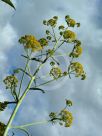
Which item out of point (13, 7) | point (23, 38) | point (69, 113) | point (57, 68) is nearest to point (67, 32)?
point (57, 68)

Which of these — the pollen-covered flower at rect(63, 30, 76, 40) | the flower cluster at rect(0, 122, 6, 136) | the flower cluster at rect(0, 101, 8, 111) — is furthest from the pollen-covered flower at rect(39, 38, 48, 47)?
the flower cluster at rect(0, 122, 6, 136)

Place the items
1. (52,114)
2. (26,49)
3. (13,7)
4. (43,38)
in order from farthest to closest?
(43,38) → (52,114) → (26,49) → (13,7)

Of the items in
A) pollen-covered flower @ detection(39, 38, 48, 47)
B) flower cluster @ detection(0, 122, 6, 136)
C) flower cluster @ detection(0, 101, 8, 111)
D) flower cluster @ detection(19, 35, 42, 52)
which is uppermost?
pollen-covered flower @ detection(39, 38, 48, 47)

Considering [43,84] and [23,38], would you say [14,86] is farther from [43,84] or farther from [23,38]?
[23,38]

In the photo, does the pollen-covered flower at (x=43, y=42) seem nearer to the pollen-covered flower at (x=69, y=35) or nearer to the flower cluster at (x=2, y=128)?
the pollen-covered flower at (x=69, y=35)

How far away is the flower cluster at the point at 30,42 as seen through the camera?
1362 cm

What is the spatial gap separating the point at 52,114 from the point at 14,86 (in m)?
2.24

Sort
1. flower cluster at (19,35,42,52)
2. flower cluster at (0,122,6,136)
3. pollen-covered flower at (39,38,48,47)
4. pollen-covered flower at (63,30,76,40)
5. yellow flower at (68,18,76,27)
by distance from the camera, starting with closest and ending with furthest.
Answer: flower cluster at (19,35,42,52), flower cluster at (0,122,6,136), pollen-covered flower at (39,38,48,47), pollen-covered flower at (63,30,76,40), yellow flower at (68,18,76,27)

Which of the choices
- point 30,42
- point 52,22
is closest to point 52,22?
point 52,22

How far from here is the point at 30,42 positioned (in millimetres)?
13617

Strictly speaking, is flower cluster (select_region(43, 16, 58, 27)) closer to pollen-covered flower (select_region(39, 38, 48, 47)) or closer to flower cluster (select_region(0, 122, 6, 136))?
pollen-covered flower (select_region(39, 38, 48, 47))

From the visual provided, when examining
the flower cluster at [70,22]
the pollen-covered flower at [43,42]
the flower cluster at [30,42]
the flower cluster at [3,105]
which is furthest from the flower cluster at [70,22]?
the flower cluster at [3,105]

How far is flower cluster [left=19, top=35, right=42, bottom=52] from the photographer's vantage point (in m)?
13.6

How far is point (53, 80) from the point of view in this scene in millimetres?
15203
